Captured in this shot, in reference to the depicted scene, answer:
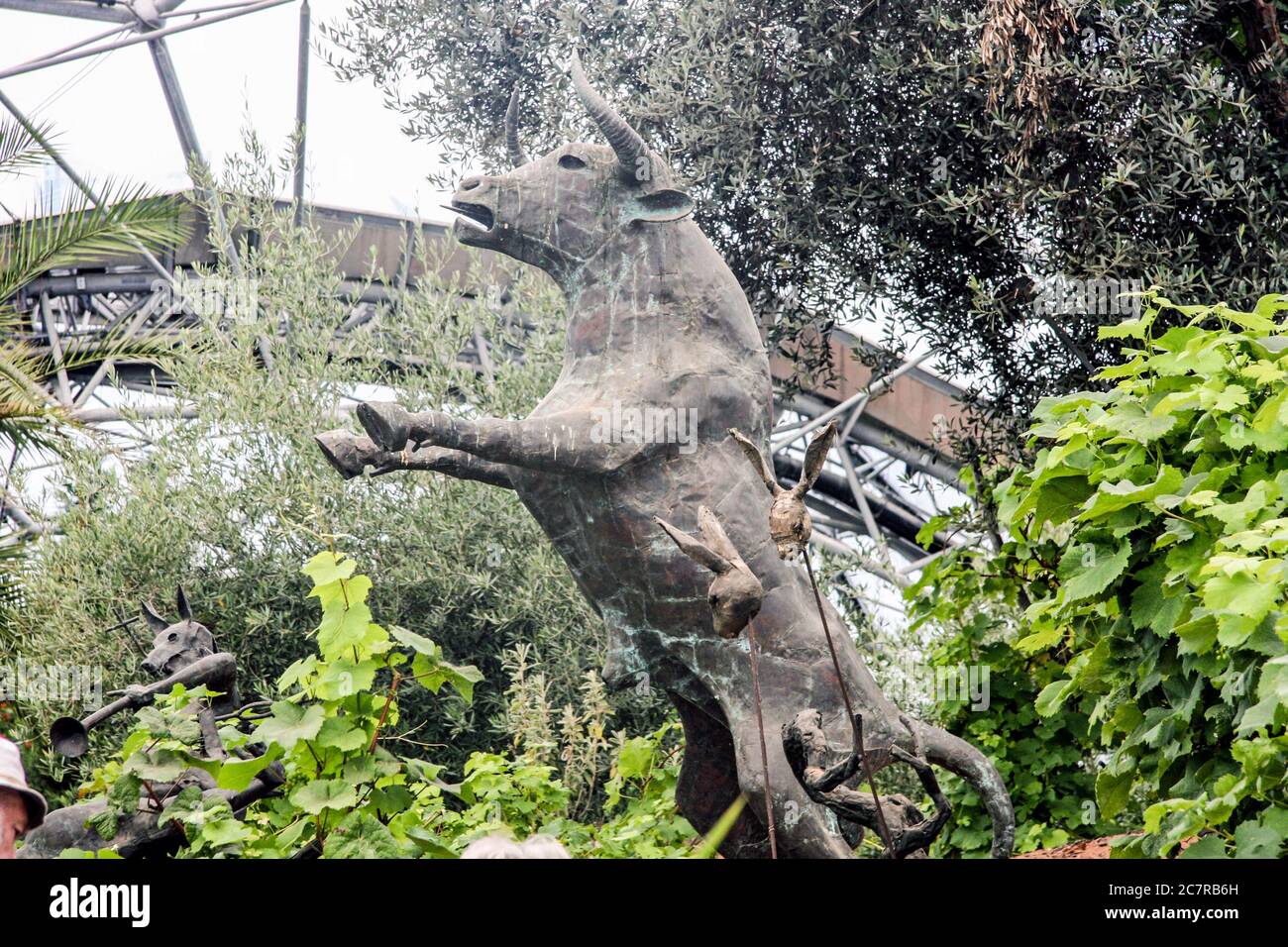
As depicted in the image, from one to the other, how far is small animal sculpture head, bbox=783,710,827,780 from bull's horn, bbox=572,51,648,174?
245cm

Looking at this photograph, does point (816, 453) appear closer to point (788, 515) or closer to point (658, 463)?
point (788, 515)

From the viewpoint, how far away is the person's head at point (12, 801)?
13.8 feet

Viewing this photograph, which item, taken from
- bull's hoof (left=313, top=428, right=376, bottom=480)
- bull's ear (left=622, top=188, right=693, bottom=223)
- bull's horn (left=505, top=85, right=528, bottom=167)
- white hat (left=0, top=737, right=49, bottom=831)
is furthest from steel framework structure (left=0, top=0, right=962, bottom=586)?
white hat (left=0, top=737, right=49, bottom=831)

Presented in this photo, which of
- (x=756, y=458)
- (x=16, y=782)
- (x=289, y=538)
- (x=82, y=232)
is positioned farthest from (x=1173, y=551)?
(x=82, y=232)

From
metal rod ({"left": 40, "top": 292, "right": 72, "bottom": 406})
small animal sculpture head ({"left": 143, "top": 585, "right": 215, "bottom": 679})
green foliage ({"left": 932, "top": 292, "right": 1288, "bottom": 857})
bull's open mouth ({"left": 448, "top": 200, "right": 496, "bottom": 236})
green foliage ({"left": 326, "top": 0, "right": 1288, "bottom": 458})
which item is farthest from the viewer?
metal rod ({"left": 40, "top": 292, "right": 72, "bottom": 406})

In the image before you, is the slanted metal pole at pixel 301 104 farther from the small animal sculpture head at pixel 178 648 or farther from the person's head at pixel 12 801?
the person's head at pixel 12 801

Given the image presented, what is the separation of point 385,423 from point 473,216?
3.93 ft

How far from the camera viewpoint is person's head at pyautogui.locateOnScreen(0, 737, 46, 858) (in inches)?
165

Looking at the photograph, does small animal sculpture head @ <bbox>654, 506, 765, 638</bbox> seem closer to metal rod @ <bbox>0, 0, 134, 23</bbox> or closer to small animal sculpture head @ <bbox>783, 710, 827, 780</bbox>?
small animal sculpture head @ <bbox>783, 710, 827, 780</bbox>

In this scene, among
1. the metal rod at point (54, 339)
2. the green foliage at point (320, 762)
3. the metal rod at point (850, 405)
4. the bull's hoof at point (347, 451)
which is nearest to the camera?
the green foliage at point (320, 762)

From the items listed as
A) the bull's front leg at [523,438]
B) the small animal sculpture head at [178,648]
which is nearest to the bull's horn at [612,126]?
the bull's front leg at [523,438]

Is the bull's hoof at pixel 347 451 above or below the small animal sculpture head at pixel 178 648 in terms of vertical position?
above

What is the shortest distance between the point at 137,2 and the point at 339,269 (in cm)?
329

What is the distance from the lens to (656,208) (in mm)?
5629
